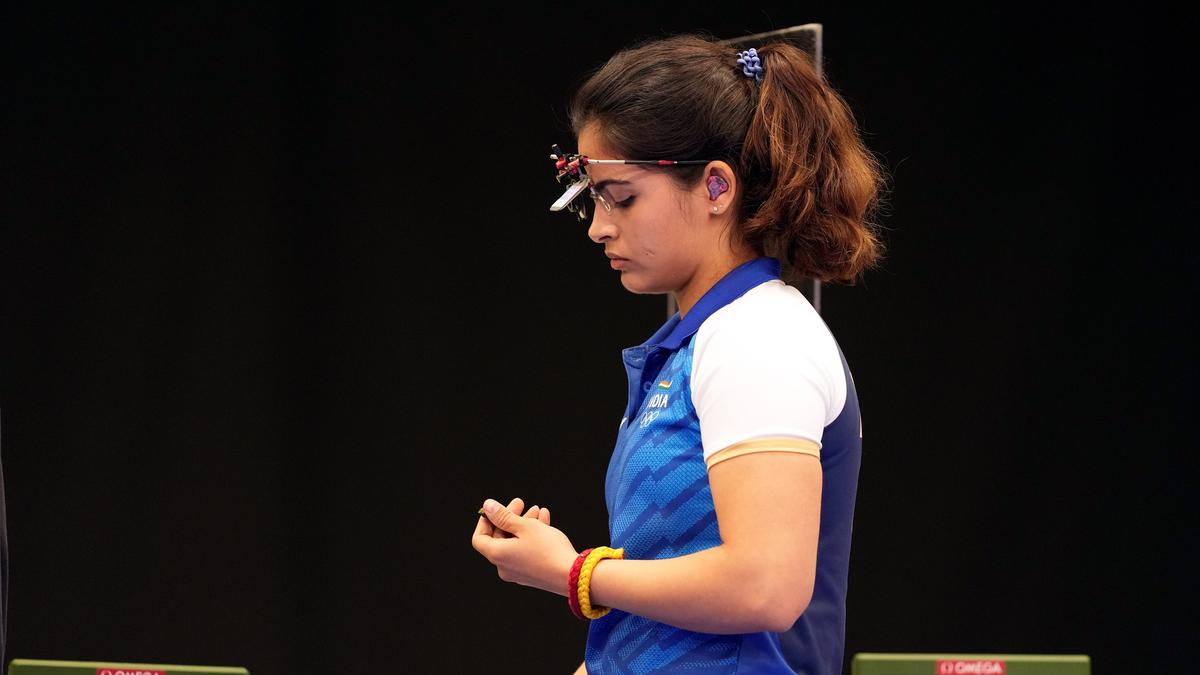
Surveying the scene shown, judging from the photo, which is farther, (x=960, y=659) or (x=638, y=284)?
(x=960, y=659)

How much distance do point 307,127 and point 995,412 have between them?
165 centimetres

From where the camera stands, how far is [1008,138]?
9.51 feet

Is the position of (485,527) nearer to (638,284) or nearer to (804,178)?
(638,284)

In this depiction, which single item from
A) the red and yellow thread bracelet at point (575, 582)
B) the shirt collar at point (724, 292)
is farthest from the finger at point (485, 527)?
the shirt collar at point (724, 292)

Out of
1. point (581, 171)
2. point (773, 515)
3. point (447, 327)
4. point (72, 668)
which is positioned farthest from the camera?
point (447, 327)

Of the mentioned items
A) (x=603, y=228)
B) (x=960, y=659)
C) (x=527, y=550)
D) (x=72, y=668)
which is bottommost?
(x=960, y=659)

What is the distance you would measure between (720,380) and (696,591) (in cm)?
18

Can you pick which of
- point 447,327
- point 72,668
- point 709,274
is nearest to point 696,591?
point 709,274

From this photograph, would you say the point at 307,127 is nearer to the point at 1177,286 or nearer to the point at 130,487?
the point at 130,487

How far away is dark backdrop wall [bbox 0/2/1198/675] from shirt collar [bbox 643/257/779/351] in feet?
5.69

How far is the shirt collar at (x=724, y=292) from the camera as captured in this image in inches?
47.9

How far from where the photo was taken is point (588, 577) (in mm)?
1149

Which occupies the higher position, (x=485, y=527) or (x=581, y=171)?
(x=581, y=171)

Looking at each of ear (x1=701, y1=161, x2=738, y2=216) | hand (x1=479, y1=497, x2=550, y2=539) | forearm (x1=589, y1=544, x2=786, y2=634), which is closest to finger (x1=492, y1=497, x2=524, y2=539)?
hand (x1=479, y1=497, x2=550, y2=539)
